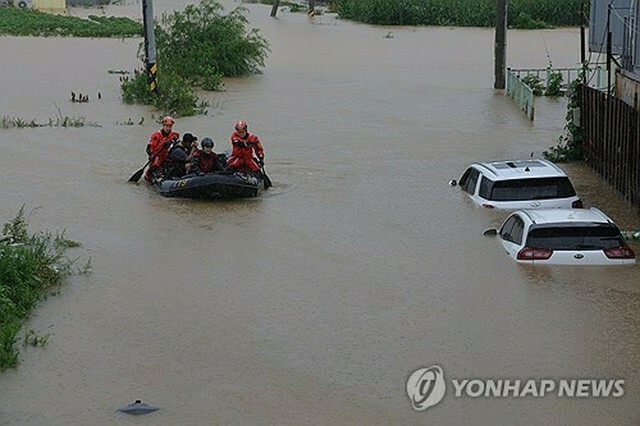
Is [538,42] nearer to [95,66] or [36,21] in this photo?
[95,66]

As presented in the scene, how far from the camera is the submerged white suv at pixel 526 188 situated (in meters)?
21.1

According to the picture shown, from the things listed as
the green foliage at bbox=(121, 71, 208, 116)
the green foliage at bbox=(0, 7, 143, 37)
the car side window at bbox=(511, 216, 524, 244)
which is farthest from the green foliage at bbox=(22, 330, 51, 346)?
the green foliage at bbox=(0, 7, 143, 37)

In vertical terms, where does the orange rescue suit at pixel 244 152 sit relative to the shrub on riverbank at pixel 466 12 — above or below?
below

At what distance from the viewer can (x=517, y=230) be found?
18.7 meters

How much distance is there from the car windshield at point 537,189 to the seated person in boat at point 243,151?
5.06 metres

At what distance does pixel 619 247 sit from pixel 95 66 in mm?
32537

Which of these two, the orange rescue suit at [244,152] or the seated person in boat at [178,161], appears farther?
the seated person in boat at [178,161]

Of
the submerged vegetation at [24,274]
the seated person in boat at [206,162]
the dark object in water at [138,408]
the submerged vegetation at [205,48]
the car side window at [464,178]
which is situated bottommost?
the dark object in water at [138,408]

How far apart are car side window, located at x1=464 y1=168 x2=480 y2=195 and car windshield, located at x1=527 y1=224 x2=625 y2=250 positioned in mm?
5047

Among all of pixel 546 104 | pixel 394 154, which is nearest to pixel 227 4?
pixel 546 104

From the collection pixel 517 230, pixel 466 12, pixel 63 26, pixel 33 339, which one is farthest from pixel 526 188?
pixel 466 12

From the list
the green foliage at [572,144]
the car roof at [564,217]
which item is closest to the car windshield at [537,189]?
the car roof at [564,217]

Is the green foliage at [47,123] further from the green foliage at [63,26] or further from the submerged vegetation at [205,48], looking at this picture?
the green foliage at [63,26]

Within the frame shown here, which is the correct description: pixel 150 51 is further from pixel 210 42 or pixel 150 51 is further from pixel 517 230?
pixel 517 230
